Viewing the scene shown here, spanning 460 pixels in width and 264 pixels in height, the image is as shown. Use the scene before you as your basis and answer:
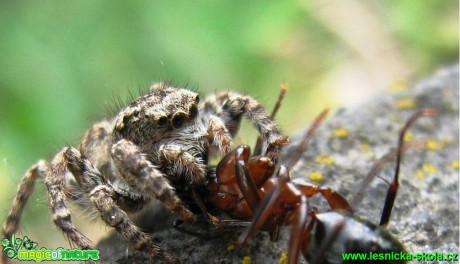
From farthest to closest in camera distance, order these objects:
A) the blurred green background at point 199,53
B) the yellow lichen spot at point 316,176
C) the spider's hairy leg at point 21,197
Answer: the blurred green background at point 199,53 < the yellow lichen spot at point 316,176 < the spider's hairy leg at point 21,197

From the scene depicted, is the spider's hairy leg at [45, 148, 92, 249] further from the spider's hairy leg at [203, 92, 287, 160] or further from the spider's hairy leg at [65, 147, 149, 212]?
the spider's hairy leg at [203, 92, 287, 160]

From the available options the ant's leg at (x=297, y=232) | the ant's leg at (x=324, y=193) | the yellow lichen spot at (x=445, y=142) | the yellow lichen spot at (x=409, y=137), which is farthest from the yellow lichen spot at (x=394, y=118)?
the ant's leg at (x=297, y=232)

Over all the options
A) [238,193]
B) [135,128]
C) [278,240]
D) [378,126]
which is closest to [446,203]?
[378,126]

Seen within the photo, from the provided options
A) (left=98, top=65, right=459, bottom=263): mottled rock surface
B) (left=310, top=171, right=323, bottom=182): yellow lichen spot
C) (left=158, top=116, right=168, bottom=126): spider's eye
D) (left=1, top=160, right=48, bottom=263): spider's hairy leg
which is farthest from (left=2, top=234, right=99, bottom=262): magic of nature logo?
(left=310, top=171, right=323, bottom=182): yellow lichen spot

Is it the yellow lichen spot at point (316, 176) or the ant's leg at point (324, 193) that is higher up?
the yellow lichen spot at point (316, 176)

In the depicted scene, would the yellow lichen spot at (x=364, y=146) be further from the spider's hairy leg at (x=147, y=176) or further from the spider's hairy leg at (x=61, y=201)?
the spider's hairy leg at (x=61, y=201)

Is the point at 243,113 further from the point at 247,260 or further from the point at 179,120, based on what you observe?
the point at 247,260
